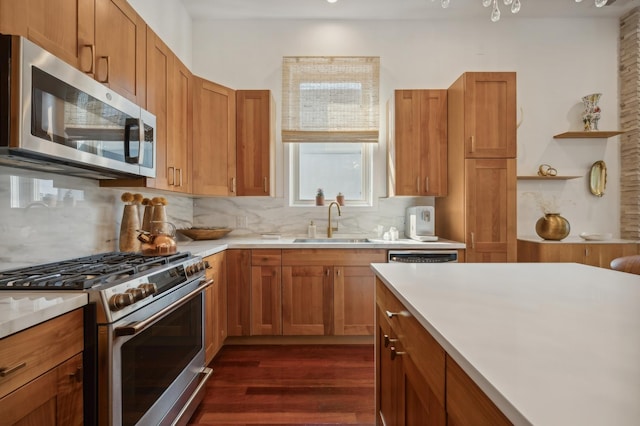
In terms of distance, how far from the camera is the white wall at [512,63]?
3.49 metres

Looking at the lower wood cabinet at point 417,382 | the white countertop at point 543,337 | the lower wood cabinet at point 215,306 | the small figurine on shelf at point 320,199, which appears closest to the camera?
Answer: the white countertop at point 543,337

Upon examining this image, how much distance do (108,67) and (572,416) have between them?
213 centimetres

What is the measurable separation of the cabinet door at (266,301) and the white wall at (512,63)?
77 centimetres

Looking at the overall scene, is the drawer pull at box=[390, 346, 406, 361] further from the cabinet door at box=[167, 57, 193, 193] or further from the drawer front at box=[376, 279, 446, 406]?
the cabinet door at box=[167, 57, 193, 193]

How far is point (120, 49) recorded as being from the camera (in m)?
1.83

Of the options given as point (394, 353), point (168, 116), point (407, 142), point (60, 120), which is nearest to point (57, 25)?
point (60, 120)

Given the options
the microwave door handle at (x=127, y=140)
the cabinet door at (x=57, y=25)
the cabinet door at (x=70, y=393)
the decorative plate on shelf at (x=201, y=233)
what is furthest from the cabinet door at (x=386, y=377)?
the decorative plate on shelf at (x=201, y=233)

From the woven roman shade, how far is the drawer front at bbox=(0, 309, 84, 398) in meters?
2.64

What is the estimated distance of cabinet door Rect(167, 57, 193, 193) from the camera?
8.01 feet

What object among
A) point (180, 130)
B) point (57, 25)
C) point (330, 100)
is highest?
point (330, 100)

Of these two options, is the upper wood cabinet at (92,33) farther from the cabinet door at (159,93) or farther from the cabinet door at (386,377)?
the cabinet door at (386,377)

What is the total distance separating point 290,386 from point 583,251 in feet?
8.92

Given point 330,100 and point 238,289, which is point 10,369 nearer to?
point 238,289

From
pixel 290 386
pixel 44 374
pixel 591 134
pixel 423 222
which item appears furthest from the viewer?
pixel 591 134
